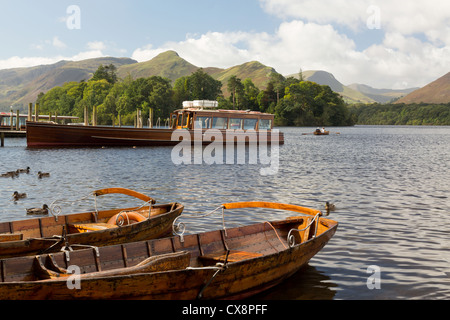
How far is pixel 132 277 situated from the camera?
21.7 feet

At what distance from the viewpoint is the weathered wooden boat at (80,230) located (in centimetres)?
913

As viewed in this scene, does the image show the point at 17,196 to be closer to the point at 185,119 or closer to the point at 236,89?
the point at 185,119

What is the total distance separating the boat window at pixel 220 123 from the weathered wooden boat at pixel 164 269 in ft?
125

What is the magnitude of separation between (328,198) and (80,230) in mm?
11946

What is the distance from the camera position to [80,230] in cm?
1134

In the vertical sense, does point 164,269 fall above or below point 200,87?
below

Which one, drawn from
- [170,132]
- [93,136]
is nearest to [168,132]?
[170,132]

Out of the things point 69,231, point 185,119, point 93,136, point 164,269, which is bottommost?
point 69,231

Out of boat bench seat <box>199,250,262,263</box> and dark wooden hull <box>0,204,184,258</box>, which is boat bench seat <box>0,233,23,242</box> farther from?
boat bench seat <box>199,250,262,263</box>

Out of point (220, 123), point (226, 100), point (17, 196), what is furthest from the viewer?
point (226, 100)

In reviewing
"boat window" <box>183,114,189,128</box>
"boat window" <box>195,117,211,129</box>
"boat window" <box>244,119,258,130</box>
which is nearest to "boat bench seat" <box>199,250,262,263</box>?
"boat window" <box>195,117,211,129</box>

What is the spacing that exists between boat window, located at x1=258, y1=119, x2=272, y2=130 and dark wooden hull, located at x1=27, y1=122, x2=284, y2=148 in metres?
1.29

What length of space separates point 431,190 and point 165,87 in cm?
13448

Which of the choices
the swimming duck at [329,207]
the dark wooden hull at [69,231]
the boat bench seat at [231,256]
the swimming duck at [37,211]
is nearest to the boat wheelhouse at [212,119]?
the swimming duck at [329,207]
